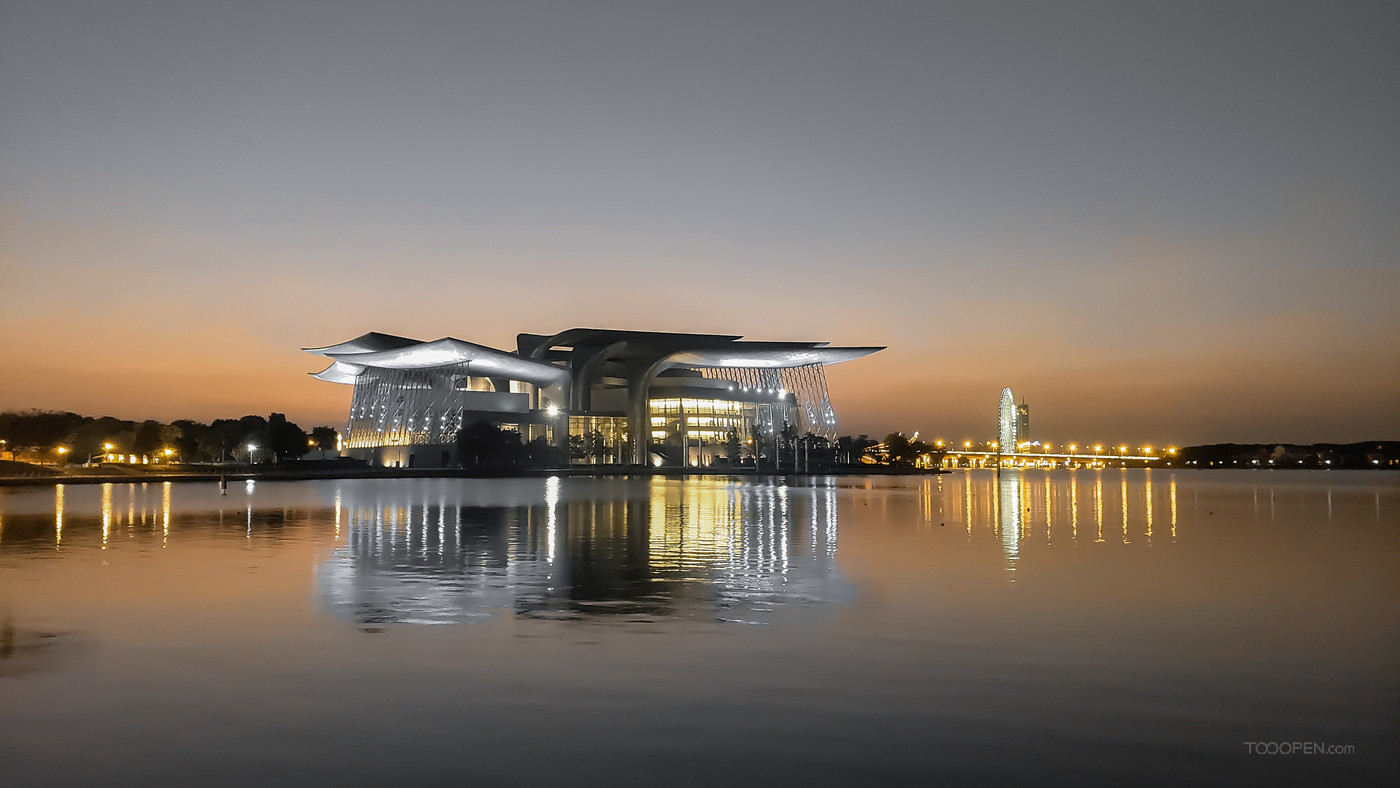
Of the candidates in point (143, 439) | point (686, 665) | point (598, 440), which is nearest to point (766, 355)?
point (598, 440)

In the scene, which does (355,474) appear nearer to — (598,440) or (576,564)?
(598,440)

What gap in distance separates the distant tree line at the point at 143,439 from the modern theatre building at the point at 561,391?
8.08m

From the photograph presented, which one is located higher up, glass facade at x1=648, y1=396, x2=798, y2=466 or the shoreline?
glass facade at x1=648, y1=396, x2=798, y2=466

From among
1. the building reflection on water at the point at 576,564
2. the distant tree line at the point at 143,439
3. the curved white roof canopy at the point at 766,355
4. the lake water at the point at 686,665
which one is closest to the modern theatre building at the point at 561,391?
the curved white roof canopy at the point at 766,355

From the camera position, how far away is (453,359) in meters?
90.7

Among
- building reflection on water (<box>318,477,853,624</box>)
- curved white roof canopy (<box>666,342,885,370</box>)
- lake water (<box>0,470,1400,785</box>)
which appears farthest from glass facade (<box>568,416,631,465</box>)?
lake water (<box>0,470,1400,785</box>)

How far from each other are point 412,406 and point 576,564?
86148mm

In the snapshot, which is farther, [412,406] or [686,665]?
[412,406]

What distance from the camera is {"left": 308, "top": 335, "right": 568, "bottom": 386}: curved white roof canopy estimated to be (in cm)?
8788

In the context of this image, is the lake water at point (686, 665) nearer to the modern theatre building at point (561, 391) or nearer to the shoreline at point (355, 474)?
the shoreline at point (355, 474)

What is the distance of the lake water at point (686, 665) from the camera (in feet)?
19.9

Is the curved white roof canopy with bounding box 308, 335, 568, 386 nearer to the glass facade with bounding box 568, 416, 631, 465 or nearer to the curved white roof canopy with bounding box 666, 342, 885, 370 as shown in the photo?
the glass facade with bounding box 568, 416, 631, 465

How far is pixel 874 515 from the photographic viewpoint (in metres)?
30.8

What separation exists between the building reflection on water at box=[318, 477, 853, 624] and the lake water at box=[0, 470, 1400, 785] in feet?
0.36
